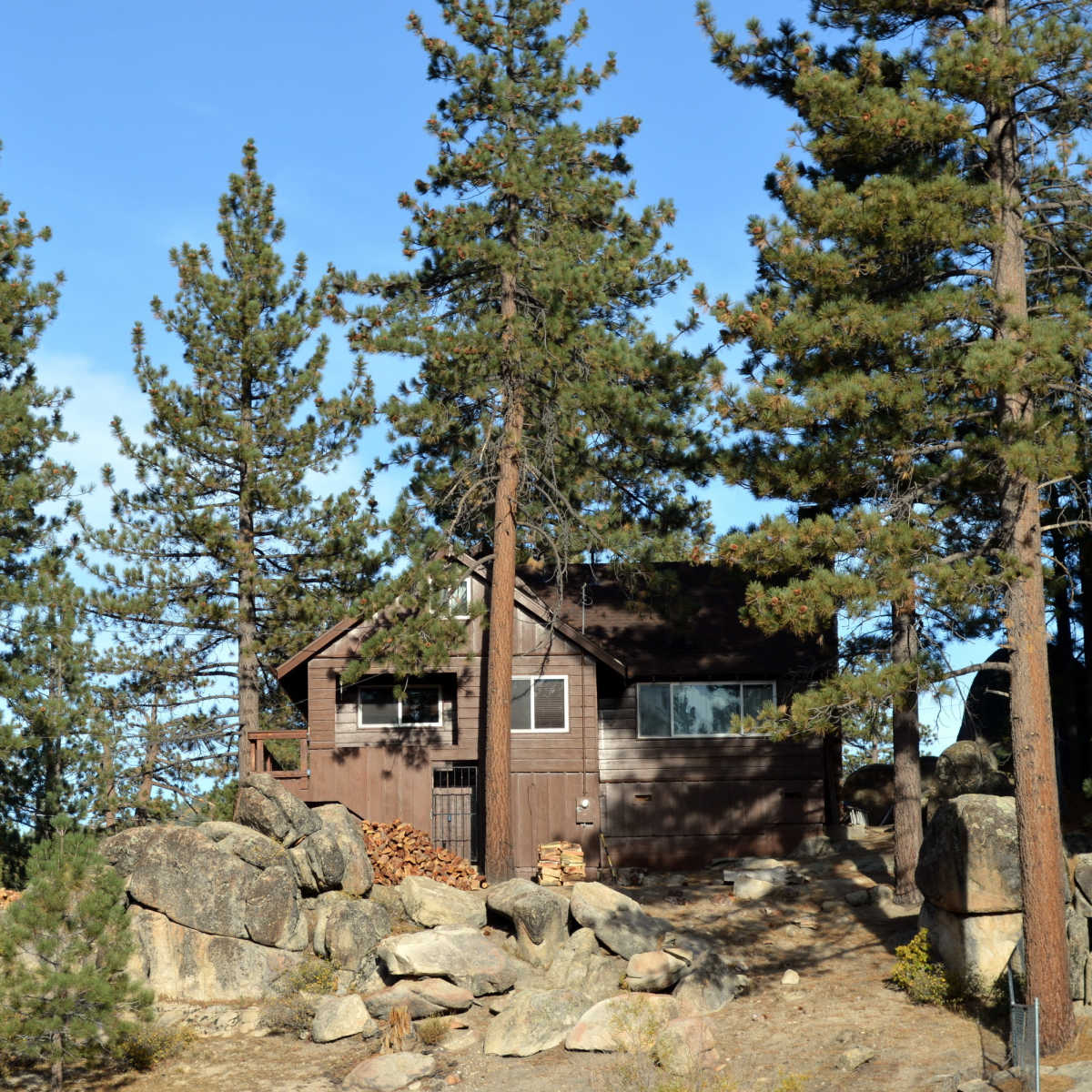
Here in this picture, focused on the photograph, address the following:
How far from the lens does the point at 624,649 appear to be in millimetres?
29734

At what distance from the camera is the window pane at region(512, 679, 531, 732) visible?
2792cm

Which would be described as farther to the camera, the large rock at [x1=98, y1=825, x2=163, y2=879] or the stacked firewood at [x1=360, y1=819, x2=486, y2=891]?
the stacked firewood at [x1=360, y1=819, x2=486, y2=891]

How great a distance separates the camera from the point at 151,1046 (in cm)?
Result: 1844

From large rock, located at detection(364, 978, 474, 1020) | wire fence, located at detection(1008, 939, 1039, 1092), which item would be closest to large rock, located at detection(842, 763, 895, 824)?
large rock, located at detection(364, 978, 474, 1020)

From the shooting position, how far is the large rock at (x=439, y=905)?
22.6 meters

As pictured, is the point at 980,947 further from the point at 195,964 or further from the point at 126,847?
the point at 126,847

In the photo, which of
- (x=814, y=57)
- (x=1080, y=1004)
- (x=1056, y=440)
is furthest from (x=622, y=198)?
(x=1080, y=1004)

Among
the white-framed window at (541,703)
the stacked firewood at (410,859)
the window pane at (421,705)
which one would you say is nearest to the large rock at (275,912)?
the stacked firewood at (410,859)

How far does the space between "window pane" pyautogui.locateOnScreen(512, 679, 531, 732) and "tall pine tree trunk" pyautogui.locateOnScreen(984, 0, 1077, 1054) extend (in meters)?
12.7

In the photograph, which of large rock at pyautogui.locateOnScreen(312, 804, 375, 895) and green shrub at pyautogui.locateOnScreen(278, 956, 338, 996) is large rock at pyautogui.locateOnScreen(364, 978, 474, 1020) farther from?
large rock at pyautogui.locateOnScreen(312, 804, 375, 895)

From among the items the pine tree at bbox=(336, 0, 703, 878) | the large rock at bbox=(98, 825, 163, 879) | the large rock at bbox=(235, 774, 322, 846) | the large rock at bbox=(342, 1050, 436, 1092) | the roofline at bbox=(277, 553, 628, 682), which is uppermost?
the pine tree at bbox=(336, 0, 703, 878)

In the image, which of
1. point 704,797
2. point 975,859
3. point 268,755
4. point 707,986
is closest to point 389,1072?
point 707,986

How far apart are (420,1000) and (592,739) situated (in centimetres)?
932

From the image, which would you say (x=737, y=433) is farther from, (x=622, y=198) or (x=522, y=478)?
(x=622, y=198)
